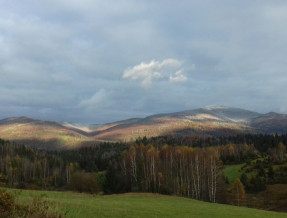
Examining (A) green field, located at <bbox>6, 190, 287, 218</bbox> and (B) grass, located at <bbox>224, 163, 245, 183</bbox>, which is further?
(B) grass, located at <bbox>224, 163, 245, 183</bbox>

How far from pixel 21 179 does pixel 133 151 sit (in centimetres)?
8038

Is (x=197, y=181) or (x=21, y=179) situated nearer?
(x=197, y=181)

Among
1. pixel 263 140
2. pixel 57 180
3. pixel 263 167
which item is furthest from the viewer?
pixel 263 140

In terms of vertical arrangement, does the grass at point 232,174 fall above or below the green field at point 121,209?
below

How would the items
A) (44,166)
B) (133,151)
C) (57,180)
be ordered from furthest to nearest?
(44,166) → (57,180) → (133,151)

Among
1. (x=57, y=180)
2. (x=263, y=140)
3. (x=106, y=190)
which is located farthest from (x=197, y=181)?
(x=263, y=140)

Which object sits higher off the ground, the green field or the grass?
the green field

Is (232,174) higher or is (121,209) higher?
(121,209)

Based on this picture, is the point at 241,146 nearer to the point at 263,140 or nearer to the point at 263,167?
the point at 263,140

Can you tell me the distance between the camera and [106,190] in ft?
267

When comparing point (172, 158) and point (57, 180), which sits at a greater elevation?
point (172, 158)

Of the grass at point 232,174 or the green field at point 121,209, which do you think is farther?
the grass at point 232,174

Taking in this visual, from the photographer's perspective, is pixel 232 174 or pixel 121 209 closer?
pixel 121 209

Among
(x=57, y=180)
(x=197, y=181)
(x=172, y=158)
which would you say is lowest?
(x=57, y=180)
